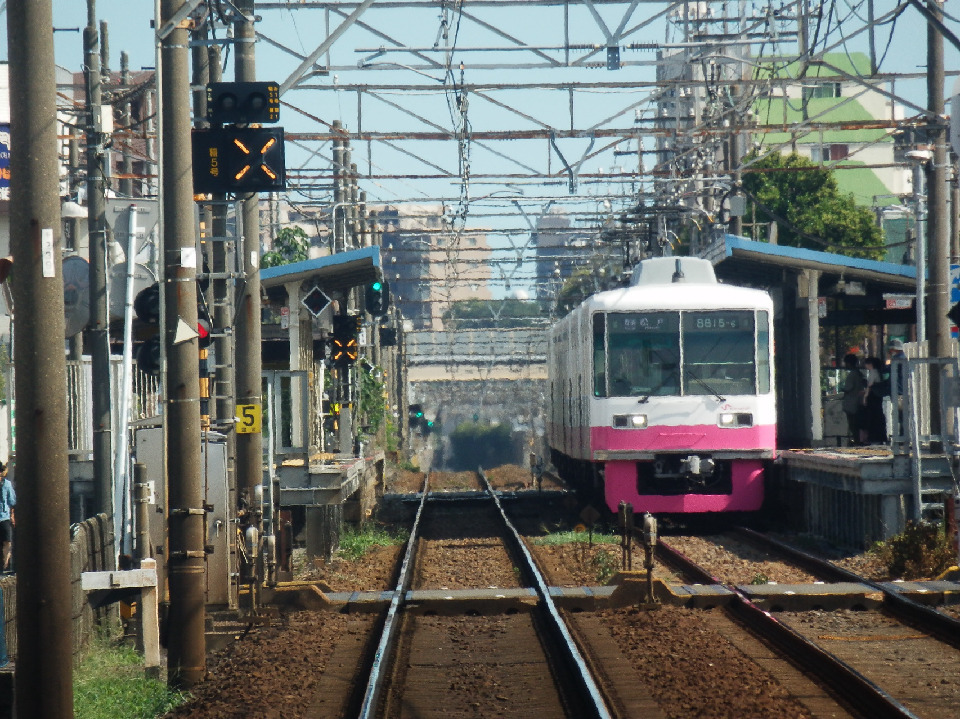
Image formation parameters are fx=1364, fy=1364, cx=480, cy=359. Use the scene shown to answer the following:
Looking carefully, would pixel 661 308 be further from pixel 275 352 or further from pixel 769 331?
pixel 275 352

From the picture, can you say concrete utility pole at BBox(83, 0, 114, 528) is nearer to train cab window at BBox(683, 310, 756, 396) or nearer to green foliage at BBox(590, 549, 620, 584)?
green foliage at BBox(590, 549, 620, 584)

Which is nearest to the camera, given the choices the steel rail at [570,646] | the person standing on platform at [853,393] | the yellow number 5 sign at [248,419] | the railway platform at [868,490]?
the steel rail at [570,646]

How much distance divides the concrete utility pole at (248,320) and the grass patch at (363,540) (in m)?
3.19

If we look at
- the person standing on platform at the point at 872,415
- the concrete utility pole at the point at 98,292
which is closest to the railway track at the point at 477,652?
the concrete utility pole at the point at 98,292

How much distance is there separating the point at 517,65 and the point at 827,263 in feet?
20.9

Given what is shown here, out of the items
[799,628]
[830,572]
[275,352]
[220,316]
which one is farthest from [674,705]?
[275,352]

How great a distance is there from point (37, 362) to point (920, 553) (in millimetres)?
9039

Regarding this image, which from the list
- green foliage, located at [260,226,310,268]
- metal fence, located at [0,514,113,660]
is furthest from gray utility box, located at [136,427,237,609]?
green foliage, located at [260,226,310,268]

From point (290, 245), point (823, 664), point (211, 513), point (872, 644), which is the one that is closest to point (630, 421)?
point (211, 513)

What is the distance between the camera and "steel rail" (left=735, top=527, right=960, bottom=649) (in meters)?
9.45

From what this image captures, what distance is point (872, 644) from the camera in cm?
930

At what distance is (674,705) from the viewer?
7.39m

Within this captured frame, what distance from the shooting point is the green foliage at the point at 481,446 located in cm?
8356

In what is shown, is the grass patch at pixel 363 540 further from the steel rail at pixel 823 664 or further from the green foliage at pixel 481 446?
the green foliage at pixel 481 446
